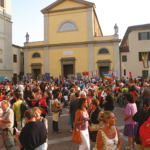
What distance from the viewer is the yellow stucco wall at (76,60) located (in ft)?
83.0

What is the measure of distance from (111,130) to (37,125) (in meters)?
1.29

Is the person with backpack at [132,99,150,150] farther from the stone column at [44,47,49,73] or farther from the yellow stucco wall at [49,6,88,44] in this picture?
the stone column at [44,47,49,73]

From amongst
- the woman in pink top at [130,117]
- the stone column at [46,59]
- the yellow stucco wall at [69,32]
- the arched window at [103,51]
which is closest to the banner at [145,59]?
the arched window at [103,51]

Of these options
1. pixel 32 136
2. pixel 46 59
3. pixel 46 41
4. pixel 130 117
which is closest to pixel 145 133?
pixel 130 117

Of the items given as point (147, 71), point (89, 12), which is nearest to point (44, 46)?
point (89, 12)

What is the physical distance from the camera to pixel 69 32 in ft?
86.1

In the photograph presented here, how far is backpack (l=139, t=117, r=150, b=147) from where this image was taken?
9.65 feet

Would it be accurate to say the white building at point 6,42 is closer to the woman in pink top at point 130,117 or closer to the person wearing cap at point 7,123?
the person wearing cap at point 7,123

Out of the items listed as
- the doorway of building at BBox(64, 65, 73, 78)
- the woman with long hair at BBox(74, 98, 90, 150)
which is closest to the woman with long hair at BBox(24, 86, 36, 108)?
the woman with long hair at BBox(74, 98, 90, 150)

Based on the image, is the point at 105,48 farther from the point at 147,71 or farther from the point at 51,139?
the point at 51,139

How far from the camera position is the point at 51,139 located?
5660 millimetres

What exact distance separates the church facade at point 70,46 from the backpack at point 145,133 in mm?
21351

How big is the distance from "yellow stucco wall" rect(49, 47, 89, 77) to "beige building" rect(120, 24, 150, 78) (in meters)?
5.78

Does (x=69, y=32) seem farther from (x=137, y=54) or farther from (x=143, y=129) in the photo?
(x=143, y=129)
